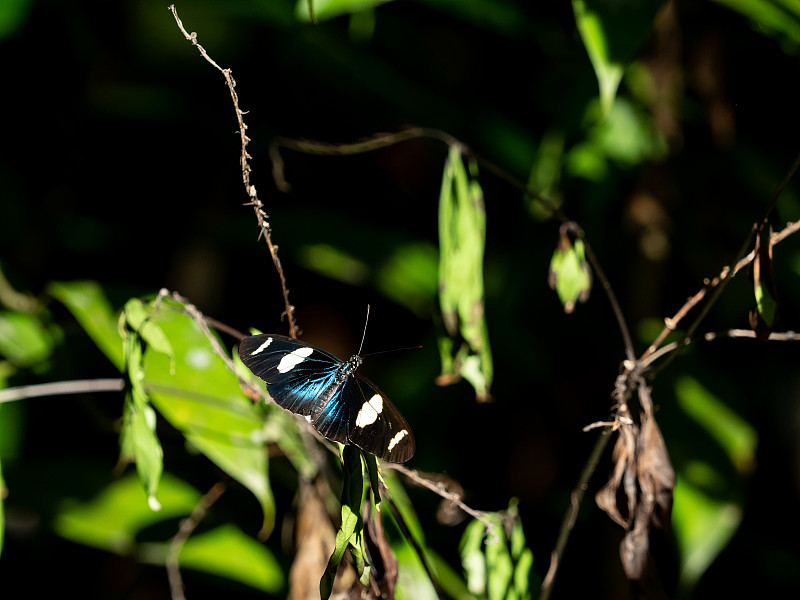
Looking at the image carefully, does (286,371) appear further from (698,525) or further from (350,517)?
(698,525)

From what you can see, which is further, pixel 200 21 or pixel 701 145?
pixel 200 21

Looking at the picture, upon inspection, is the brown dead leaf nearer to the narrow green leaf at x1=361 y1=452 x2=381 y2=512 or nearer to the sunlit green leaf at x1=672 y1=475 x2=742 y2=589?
the narrow green leaf at x1=361 y1=452 x2=381 y2=512

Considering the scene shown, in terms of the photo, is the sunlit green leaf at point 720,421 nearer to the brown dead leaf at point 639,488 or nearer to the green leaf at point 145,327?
the brown dead leaf at point 639,488

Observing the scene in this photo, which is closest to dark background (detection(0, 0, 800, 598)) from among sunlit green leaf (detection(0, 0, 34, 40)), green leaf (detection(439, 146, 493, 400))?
sunlit green leaf (detection(0, 0, 34, 40))

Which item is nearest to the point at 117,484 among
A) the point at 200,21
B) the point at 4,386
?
the point at 4,386

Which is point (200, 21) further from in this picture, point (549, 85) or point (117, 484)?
point (117, 484)

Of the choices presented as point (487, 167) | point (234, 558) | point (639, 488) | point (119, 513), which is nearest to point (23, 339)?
point (119, 513)

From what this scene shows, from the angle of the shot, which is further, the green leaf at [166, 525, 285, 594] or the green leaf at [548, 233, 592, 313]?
the green leaf at [166, 525, 285, 594]
